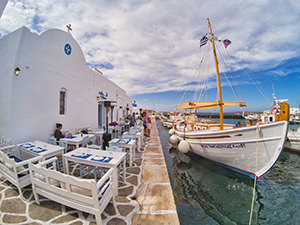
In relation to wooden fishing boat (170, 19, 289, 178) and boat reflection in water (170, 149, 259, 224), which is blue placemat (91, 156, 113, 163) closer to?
boat reflection in water (170, 149, 259, 224)

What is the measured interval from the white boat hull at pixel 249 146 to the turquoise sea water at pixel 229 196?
636mm

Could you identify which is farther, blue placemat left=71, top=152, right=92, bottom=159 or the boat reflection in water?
the boat reflection in water

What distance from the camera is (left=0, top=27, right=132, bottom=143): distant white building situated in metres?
4.09

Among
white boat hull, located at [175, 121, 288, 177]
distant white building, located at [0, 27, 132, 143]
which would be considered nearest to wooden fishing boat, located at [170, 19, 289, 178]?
white boat hull, located at [175, 121, 288, 177]

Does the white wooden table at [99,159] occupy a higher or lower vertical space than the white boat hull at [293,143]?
higher

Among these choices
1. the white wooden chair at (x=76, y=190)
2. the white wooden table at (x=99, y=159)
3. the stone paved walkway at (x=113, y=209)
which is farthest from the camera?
the white wooden table at (x=99, y=159)

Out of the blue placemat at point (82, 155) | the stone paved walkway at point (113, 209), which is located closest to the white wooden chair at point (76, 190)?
the stone paved walkway at point (113, 209)

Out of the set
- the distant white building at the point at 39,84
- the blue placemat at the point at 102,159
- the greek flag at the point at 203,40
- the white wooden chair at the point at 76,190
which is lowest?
the white wooden chair at the point at 76,190

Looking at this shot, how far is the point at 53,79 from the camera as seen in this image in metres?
5.43

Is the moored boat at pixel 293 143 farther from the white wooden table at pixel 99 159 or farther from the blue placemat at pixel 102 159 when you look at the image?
the blue placemat at pixel 102 159

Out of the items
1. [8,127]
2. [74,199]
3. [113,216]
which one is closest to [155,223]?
[113,216]

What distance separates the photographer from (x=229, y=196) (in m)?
4.07

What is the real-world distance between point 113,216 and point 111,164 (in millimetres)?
883

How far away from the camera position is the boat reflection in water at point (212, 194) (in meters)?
3.23
